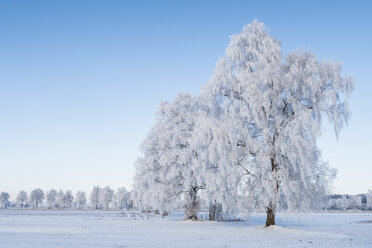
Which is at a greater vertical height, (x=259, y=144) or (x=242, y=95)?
(x=242, y=95)

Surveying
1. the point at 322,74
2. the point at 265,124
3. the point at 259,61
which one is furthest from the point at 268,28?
the point at 265,124

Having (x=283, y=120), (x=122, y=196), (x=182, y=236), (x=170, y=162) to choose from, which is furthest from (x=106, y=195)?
(x=182, y=236)

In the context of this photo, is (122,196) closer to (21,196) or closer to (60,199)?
(60,199)

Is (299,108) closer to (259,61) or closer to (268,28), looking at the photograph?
(259,61)

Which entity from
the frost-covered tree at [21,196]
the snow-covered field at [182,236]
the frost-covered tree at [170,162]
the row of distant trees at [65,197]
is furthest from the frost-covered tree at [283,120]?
the frost-covered tree at [21,196]

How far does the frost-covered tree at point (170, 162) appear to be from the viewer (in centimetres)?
3569

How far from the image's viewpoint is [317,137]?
77.2ft

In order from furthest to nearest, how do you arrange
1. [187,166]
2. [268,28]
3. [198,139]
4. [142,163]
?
[142,163] < [187,166] < [268,28] < [198,139]

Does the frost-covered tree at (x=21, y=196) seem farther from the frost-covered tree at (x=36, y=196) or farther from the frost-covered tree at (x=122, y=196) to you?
the frost-covered tree at (x=122, y=196)

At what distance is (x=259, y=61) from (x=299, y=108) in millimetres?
4567

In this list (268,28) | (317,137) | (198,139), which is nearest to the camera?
(317,137)

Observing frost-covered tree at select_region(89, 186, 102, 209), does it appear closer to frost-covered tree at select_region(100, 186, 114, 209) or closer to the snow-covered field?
frost-covered tree at select_region(100, 186, 114, 209)

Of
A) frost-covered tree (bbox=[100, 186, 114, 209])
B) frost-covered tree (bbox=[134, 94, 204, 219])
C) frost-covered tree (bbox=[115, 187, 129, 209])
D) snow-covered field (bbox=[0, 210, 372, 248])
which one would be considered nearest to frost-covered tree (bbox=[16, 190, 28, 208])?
frost-covered tree (bbox=[100, 186, 114, 209])

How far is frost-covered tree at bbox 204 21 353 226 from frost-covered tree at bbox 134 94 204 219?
1093 cm
